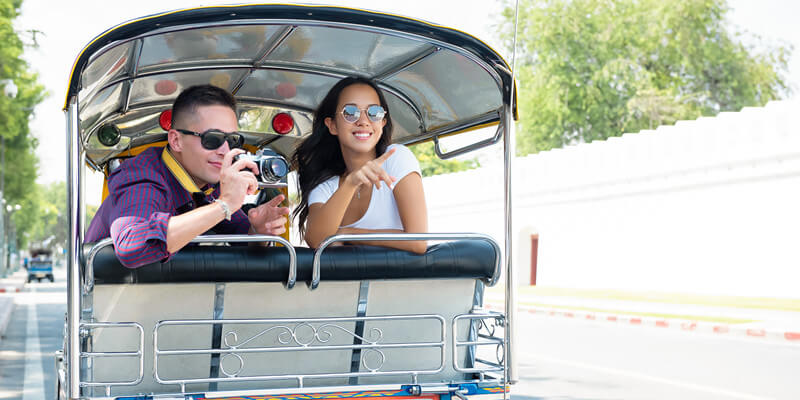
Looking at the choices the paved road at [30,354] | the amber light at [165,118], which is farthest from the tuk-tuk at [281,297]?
the paved road at [30,354]

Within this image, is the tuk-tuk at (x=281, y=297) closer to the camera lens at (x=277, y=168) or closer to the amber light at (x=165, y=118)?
the camera lens at (x=277, y=168)

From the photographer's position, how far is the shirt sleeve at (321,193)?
4469 millimetres

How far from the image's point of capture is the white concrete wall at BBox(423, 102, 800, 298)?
2314cm

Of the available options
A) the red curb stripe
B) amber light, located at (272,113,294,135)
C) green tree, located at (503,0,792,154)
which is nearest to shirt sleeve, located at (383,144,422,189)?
amber light, located at (272,113,294,135)

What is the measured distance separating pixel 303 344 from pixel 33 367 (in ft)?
28.2

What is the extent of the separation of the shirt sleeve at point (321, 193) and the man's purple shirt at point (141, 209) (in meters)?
0.55

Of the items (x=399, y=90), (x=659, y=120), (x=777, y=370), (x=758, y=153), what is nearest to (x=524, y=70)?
(x=659, y=120)

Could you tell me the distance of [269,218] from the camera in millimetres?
4109

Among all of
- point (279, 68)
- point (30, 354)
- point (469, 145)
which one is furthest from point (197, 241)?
point (30, 354)

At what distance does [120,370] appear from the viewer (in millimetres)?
3621

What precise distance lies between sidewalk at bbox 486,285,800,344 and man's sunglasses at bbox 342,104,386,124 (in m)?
11.7

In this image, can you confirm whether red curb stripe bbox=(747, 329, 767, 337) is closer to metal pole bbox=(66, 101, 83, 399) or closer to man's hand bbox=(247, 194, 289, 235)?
man's hand bbox=(247, 194, 289, 235)

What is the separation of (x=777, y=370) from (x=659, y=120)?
39503 millimetres

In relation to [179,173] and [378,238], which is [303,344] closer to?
[378,238]
